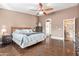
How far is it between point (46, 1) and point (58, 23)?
0.49m

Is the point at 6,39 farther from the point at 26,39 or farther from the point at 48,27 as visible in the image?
the point at 48,27

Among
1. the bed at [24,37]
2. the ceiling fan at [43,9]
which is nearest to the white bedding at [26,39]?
the bed at [24,37]

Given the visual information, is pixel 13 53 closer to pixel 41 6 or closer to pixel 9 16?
pixel 9 16

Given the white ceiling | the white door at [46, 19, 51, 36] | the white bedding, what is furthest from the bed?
the white ceiling

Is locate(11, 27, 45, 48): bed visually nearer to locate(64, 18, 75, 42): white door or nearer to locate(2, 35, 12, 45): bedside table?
locate(2, 35, 12, 45): bedside table

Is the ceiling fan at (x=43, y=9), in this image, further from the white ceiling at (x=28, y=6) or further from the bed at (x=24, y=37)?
the bed at (x=24, y=37)

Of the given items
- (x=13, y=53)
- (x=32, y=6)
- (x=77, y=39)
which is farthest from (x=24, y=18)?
(x=77, y=39)

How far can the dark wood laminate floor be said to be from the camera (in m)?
2.10

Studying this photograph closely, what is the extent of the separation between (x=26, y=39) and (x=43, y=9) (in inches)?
25.9

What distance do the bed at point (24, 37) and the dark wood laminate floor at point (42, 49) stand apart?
8cm

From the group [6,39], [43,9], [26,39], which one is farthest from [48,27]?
[6,39]

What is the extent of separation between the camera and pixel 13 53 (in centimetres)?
212

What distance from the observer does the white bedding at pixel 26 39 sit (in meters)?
2.10

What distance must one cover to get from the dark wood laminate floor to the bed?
76 mm
